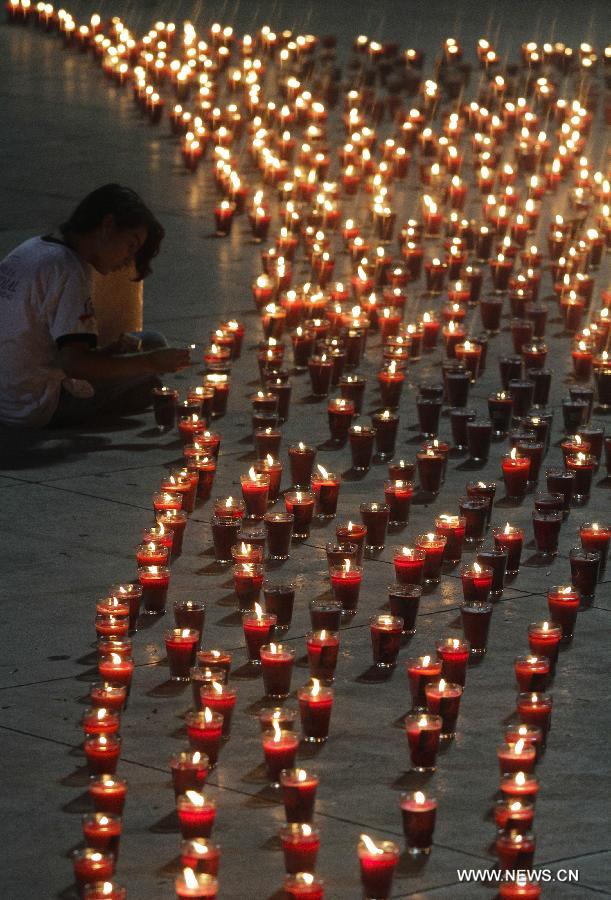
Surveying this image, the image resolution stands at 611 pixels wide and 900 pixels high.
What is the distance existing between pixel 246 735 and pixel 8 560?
1.70 m

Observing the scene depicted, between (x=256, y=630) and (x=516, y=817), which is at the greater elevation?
(x=256, y=630)

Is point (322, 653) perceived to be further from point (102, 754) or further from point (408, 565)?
point (102, 754)

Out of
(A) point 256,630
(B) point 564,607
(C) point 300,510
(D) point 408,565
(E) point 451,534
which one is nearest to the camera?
(A) point 256,630

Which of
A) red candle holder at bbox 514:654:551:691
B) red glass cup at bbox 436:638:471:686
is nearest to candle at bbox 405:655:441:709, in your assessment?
red glass cup at bbox 436:638:471:686

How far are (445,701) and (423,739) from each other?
0.21 metres

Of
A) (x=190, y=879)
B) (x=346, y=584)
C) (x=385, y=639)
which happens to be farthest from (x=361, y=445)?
(x=190, y=879)

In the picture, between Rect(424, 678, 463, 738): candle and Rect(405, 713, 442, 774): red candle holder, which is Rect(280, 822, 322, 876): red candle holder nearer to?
Rect(405, 713, 442, 774): red candle holder

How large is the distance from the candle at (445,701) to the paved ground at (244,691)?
5 centimetres

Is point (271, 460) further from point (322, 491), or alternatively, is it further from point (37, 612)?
point (37, 612)

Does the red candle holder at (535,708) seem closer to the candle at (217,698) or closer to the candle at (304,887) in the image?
the candle at (217,698)

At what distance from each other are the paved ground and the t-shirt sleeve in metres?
0.53

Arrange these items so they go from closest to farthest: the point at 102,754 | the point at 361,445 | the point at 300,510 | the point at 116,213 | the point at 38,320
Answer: the point at 102,754 < the point at 300,510 < the point at 116,213 < the point at 361,445 < the point at 38,320

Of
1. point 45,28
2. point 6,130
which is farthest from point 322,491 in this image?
point 45,28

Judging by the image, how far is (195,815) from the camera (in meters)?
4.09
